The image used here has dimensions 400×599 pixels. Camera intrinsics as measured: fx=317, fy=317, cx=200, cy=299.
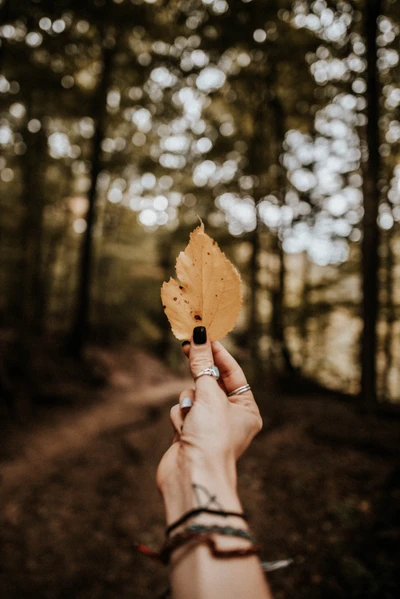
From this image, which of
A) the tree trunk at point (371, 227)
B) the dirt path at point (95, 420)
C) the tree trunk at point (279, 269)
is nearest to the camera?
the tree trunk at point (371, 227)

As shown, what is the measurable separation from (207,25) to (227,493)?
22.0 ft

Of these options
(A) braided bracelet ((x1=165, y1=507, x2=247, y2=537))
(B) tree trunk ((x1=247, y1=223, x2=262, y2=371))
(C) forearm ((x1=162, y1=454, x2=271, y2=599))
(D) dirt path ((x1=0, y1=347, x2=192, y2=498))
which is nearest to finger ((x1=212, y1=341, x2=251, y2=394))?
(C) forearm ((x1=162, y1=454, x2=271, y2=599))

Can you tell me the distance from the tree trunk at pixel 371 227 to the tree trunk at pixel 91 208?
7.32 m

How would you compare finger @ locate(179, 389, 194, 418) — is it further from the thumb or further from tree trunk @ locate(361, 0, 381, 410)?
tree trunk @ locate(361, 0, 381, 410)

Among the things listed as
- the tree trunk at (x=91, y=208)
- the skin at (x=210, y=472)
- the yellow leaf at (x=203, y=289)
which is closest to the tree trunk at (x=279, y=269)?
the tree trunk at (x=91, y=208)

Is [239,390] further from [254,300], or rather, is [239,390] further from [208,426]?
[254,300]

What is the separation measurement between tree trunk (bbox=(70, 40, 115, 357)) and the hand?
10637 mm

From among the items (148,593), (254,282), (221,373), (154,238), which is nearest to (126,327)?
(154,238)

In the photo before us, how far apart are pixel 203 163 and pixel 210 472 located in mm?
10454

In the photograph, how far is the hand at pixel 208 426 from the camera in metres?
1.11

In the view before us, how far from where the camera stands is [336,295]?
11.1 m

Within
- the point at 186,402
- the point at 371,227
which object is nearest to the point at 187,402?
the point at 186,402

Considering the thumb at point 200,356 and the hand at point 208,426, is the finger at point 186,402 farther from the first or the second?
the thumb at point 200,356

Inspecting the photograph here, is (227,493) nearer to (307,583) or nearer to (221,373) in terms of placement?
(221,373)
